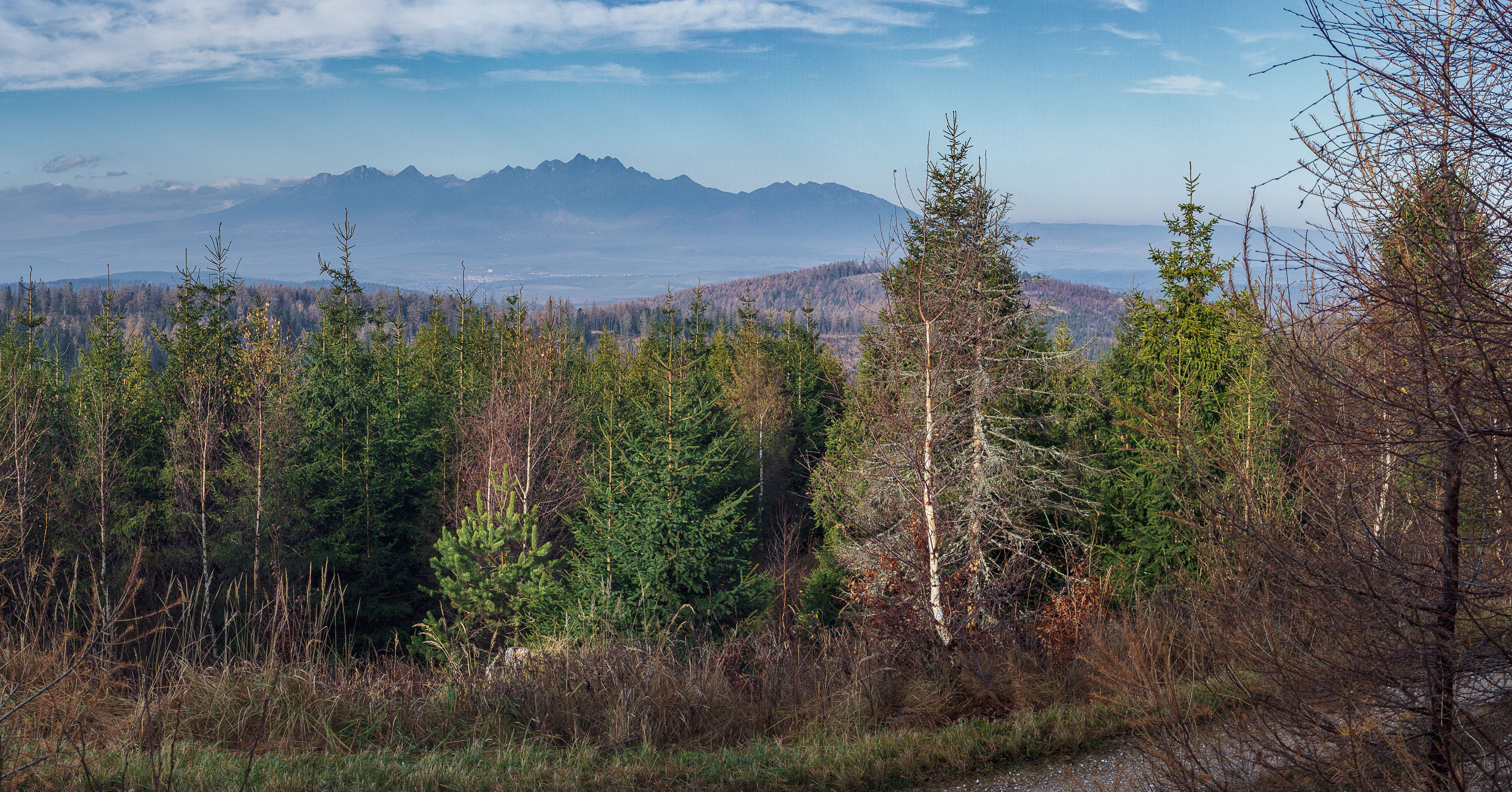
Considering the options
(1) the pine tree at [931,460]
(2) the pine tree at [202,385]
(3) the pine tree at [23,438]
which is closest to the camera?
(1) the pine tree at [931,460]

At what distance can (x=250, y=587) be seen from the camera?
22.3 meters

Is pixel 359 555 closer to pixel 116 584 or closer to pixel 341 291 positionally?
pixel 116 584

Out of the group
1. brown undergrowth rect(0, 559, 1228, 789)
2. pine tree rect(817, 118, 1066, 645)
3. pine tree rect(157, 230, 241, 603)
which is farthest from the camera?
pine tree rect(157, 230, 241, 603)

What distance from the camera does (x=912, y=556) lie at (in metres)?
9.58

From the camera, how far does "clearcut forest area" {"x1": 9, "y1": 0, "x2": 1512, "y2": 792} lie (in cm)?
344

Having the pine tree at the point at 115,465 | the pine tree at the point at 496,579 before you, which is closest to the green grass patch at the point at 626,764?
the pine tree at the point at 496,579

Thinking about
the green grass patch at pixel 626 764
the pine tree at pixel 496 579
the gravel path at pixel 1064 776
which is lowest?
the pine tree at pixel 496 579

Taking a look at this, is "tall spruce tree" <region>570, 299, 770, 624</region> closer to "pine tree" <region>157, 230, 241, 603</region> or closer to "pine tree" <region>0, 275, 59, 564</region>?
"pine tree" <region>157, 230, 241, 603</region>

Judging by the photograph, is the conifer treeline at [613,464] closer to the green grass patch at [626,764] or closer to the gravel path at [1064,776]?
the green grass patch at [626,764]

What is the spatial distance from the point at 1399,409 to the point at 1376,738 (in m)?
1.61

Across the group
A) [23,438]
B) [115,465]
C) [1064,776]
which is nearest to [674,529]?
[1064,776]

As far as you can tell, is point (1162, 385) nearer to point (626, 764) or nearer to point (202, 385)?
point (626, 764)

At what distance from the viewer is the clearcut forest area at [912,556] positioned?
11.3ft

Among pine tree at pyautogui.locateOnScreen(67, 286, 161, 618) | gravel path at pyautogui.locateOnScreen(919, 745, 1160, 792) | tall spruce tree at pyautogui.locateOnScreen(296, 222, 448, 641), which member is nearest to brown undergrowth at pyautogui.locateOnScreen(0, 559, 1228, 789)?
gravel path at pyautogui.locateOnScreen(919, 745, 1160, 792)
